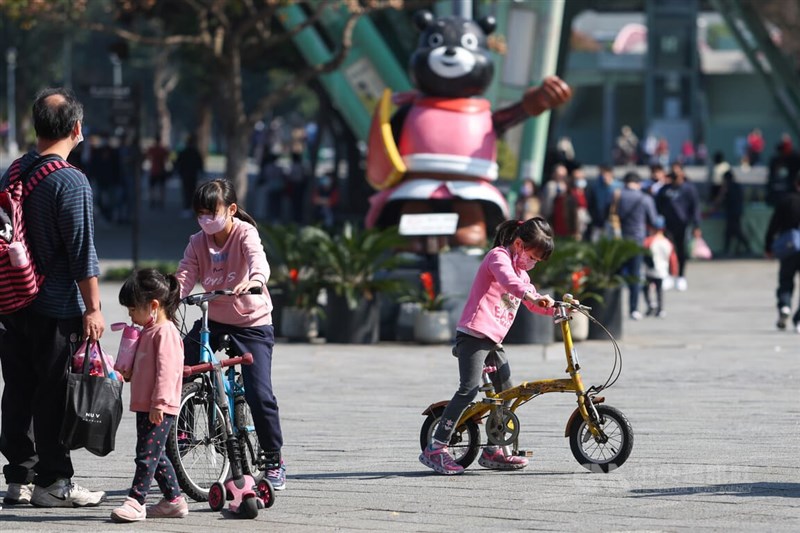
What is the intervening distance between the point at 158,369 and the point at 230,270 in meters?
0.73

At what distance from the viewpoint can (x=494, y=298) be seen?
28.1ft

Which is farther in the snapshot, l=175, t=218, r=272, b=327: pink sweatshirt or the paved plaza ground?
l=175, t=218, r=272, b=327: pink sweatshirt

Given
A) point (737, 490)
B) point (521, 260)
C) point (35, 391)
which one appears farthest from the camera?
point (521, 260)

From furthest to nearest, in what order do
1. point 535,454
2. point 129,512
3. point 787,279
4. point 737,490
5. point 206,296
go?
point 787,279, point 535,454, point 737,490, point 206,296, point 129,512

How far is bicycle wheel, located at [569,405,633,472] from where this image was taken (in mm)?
8445

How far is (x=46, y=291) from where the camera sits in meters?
7.46

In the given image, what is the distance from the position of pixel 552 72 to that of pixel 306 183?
10765 mm

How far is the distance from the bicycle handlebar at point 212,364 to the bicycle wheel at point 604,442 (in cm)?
197

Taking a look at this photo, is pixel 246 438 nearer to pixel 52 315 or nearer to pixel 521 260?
pixel 52 315

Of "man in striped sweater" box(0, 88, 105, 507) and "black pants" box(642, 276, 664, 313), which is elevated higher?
"man in striped sweater" box(0, 88, 105, 507)

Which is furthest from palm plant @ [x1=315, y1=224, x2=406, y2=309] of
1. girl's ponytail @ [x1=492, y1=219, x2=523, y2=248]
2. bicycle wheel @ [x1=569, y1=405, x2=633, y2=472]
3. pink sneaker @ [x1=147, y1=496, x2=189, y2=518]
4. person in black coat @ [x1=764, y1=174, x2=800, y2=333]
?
pink sneaker @ [x1=147, y1=496, x2=189, y2=518]

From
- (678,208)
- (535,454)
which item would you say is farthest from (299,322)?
(535,454)

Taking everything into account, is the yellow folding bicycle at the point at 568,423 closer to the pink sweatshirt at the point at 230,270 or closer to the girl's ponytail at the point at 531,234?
the girl's ponytail at the point at 531,234

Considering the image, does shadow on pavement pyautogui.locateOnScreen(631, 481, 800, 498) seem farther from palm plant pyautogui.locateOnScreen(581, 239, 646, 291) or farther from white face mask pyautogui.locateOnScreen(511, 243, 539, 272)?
palm plant pyautogui.locateOnScreen(581, 239, 646, 291)
